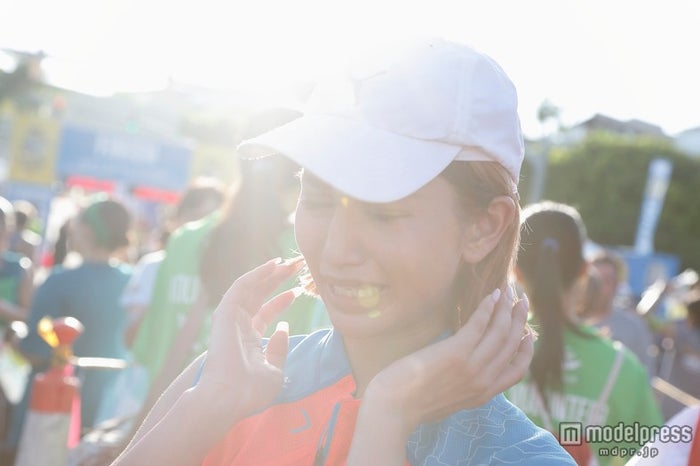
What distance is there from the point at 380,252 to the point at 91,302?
4.03 metres

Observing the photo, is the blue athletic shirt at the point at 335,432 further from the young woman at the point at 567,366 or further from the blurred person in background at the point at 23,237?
the blurred person in background at the point at 23,237

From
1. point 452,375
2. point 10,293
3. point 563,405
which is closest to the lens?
point 452,375

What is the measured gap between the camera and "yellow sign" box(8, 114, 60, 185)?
50.3 feet

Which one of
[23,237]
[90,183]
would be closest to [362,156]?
[23,237]

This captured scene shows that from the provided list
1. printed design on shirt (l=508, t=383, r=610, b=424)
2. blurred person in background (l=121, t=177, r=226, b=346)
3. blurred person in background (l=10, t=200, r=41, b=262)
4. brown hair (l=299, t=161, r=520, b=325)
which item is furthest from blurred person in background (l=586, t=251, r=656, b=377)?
blurred person in background (l=10, t=200, r=41, b=262)

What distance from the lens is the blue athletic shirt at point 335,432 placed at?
1.47 m

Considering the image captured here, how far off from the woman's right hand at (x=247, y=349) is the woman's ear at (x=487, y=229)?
0.33 metres

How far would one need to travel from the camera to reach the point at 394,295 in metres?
1.57

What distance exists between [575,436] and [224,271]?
4.58 ft

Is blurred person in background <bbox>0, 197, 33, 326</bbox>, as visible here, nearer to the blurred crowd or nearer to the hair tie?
the blurred crowd

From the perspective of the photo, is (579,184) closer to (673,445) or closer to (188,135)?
(188,135)

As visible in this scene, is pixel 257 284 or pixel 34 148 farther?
pixel 34 148

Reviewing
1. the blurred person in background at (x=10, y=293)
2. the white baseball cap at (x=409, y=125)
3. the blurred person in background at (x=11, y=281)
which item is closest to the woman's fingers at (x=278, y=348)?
the white baseball cap at (x=409, y=125)

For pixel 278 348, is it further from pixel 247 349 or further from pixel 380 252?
pixel 380 252
